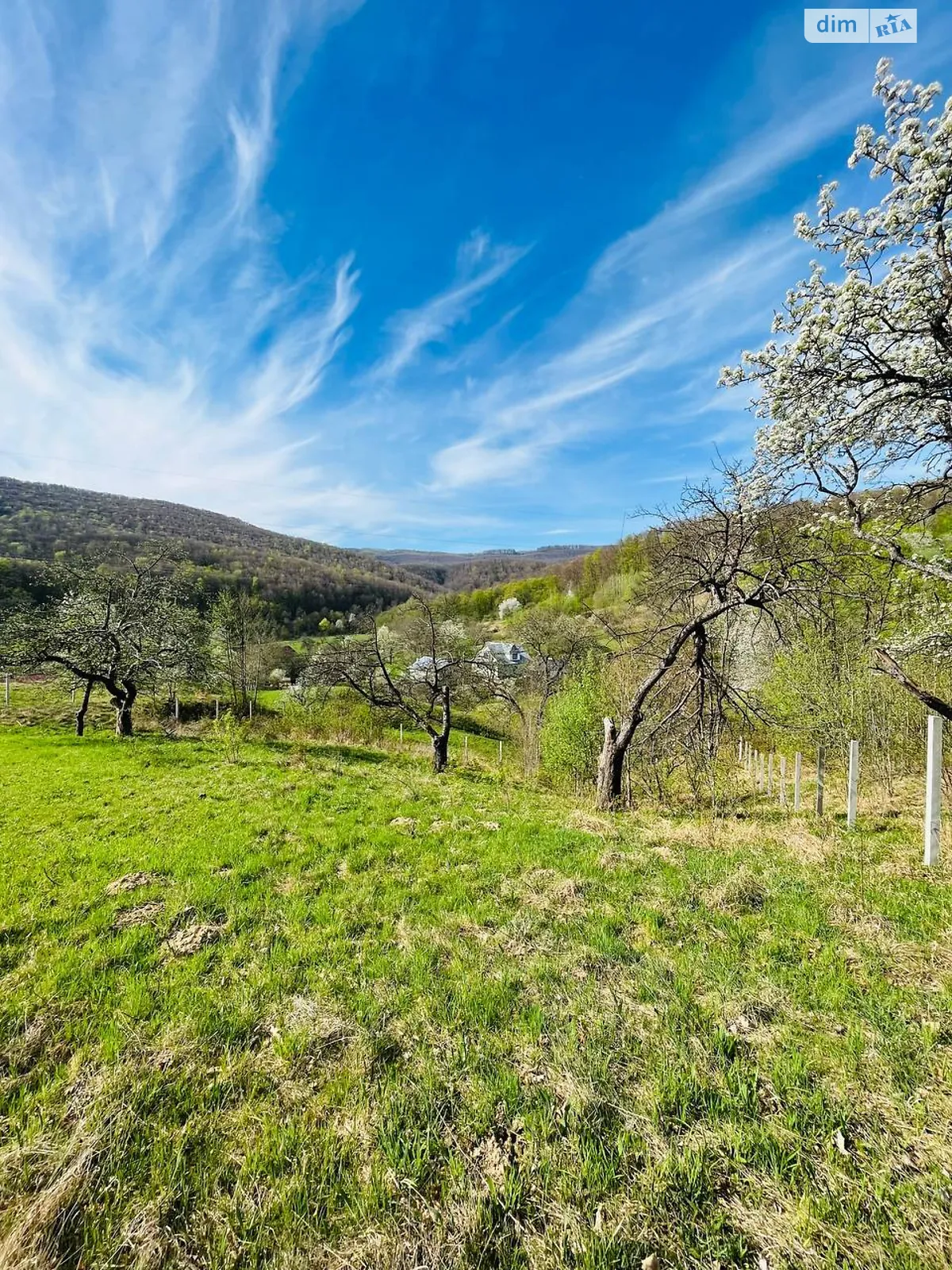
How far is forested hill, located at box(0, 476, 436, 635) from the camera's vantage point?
49.1 m

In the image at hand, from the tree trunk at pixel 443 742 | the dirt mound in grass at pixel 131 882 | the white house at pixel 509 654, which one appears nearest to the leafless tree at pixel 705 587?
the tree trunk at pixel 443 742

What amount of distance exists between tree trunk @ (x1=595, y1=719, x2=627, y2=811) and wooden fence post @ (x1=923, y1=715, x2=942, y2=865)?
415 cm

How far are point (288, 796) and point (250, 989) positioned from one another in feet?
17.3

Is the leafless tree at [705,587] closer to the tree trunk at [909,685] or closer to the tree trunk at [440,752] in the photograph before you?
the tree trunk at [909,685]

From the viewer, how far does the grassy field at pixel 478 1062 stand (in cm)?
172

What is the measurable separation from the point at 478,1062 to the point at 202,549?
254 ft

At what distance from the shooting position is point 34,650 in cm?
1433

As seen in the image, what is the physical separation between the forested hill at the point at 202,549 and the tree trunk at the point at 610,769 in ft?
110

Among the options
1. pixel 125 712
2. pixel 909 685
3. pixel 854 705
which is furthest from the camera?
pixel 125 712

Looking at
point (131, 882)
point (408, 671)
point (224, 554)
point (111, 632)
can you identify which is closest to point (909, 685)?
point (131, 882)

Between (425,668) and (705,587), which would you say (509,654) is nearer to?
(425,668)

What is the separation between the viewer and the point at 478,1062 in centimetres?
249

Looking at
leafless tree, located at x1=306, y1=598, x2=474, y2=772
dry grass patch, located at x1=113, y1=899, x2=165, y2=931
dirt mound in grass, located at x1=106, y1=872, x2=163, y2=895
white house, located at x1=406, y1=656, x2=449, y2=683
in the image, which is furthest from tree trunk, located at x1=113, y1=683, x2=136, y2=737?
dry grass patch, located at x1=113, y1=899, x2=165, y2=931

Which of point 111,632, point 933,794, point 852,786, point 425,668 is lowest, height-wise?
point 852,786
